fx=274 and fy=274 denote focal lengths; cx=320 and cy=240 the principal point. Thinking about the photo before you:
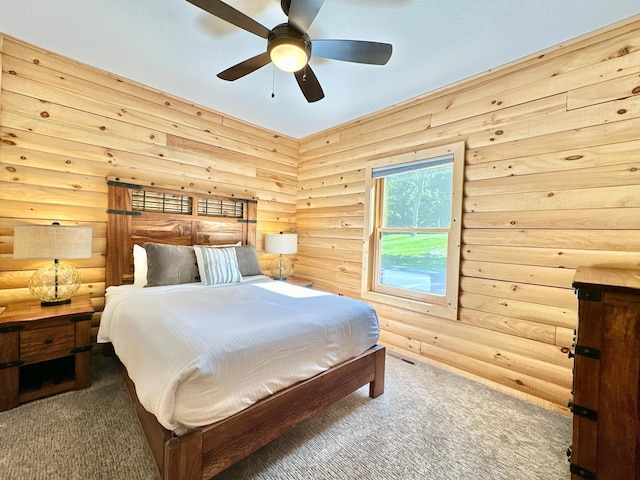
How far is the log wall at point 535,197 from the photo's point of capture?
186 centimetres

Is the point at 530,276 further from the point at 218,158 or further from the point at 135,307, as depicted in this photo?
the point at 218,158

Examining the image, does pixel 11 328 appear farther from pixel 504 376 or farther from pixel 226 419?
pixel 504 376

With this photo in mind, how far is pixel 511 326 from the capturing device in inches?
89.5

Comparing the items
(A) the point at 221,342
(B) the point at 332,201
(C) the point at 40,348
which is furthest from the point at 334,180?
(C) the point at 40,348

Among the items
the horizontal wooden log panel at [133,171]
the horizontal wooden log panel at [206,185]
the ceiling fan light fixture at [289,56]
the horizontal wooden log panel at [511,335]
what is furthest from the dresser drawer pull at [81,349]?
the horizontal wooden log panel at [511,335]

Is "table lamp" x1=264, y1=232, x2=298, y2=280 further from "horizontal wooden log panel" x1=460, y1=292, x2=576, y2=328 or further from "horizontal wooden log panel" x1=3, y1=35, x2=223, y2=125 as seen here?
"horizontal wooden log panel" x1=460, y1=292, x2=576, y2=328

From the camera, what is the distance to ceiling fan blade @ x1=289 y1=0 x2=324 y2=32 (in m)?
1.46

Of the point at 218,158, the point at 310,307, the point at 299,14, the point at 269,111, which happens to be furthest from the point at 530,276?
the point at 218,158

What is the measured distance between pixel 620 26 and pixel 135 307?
3.82 m

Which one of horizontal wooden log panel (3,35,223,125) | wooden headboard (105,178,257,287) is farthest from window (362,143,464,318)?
horizontal wooden log panel (3,35,223,125)

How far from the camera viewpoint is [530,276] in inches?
85.8

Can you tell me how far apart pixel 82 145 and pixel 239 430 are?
2.85 metres

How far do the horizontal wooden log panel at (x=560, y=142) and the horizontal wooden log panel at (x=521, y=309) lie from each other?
3.93 ft

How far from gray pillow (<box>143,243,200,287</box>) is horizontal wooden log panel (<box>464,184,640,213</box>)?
8.84 feet
